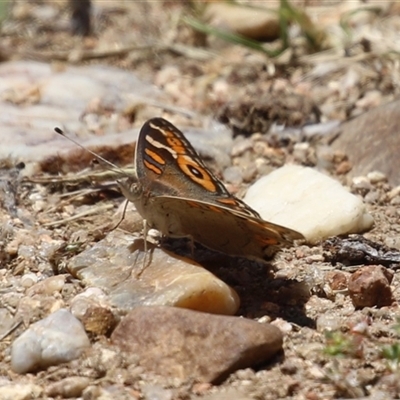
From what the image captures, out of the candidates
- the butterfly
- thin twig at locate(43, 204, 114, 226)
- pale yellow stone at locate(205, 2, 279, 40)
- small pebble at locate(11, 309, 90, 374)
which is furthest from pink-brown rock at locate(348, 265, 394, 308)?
pale yellow stone at locate(205, 2, 279, 40)

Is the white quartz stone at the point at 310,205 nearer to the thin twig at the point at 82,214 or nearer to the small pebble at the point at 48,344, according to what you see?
the thin twig at the point at 82,214

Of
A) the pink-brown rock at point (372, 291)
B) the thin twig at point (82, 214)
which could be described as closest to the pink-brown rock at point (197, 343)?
the pink-brown rock at point (372, 291)

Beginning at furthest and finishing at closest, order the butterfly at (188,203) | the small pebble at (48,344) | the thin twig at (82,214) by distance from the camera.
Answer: the thin twig at (82,214)
the butterfly at (188,203)
the small pebble at (48,344)

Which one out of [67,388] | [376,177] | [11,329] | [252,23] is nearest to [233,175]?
[376,177]

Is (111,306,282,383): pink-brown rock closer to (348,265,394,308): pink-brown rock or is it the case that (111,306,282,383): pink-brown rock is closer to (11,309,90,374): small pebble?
(11,309,90,374): small pebble

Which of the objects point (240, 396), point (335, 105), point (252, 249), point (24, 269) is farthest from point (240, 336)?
point (335, 105)

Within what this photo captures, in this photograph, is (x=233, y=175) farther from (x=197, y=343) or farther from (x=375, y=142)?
(x=197, y=343)

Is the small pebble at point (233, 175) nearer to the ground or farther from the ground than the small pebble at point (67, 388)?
nearer to the ground

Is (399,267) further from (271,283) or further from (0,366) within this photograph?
(0,366)
